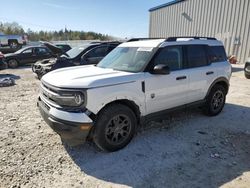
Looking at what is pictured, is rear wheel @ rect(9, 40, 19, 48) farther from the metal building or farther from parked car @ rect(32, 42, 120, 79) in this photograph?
parked car @ rect(32, 42, 120, 79)

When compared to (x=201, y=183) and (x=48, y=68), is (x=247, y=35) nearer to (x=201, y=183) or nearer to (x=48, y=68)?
(x=48, y=68)

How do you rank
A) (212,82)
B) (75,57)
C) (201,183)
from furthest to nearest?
(75,57) < (212,82) < (201,183)

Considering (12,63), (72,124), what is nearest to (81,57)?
(72,124)

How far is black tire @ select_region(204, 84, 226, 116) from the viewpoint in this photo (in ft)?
17.4

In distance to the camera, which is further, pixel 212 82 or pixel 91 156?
pixel 212 82

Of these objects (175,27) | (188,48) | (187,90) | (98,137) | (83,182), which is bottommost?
(83,182)

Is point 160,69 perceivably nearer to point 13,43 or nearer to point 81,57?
point 81,57

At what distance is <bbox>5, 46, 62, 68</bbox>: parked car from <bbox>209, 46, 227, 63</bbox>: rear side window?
460 inches

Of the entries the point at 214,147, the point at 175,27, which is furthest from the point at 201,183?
the point at 175,27

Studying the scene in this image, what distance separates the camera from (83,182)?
2.98 meters

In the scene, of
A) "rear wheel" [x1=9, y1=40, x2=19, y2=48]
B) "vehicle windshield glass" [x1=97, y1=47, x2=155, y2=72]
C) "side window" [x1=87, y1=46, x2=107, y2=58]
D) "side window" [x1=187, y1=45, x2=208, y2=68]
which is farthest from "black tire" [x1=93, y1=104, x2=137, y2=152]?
"rear wheel" [x1=9, y1=40, x2=19, y2=48]

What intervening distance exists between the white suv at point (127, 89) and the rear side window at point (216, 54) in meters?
0.02

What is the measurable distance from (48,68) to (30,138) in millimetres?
5102

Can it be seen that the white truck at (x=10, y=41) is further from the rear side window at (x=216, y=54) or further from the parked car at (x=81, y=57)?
the rear side window at (x=216, y=54)
